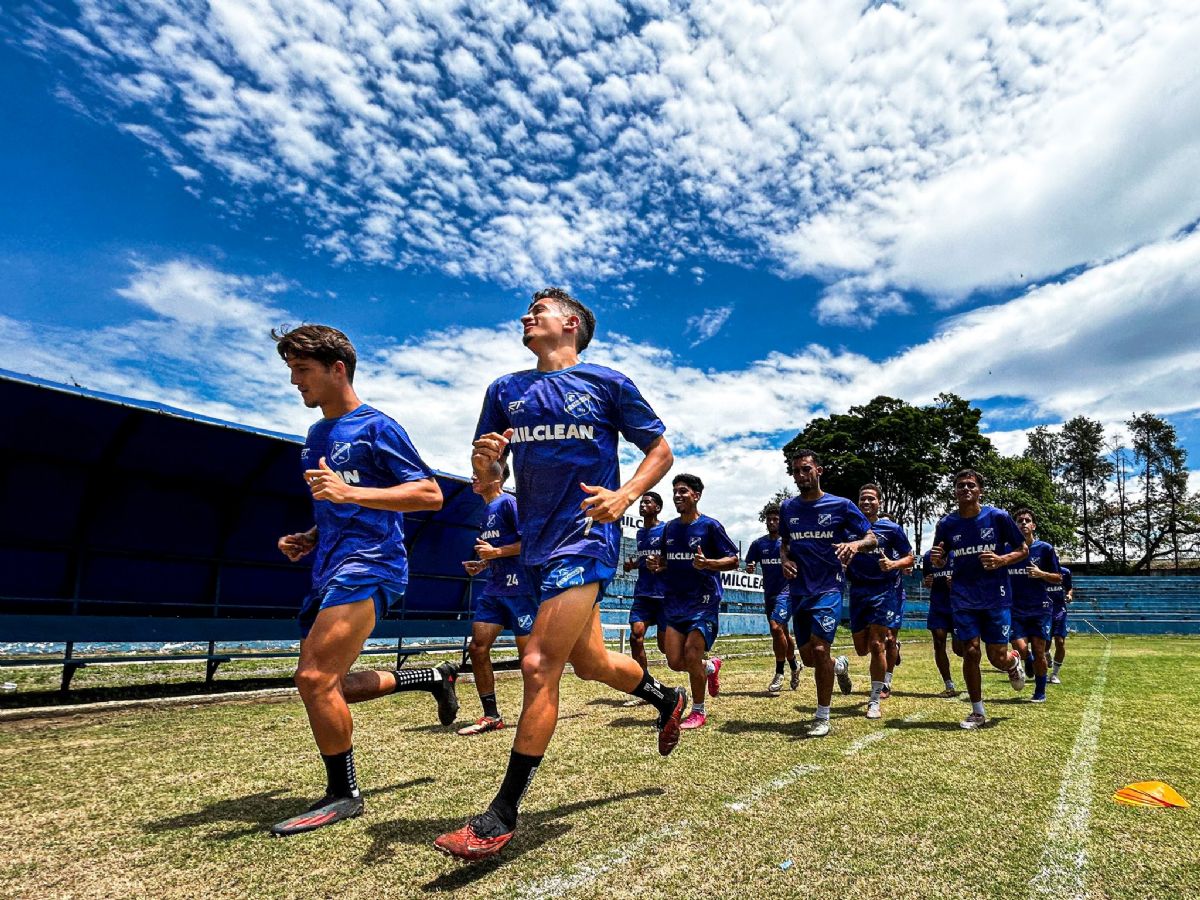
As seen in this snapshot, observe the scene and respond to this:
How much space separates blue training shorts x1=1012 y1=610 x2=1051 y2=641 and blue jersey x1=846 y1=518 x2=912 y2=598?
1.86 metres

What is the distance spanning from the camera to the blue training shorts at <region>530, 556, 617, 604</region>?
2.99m

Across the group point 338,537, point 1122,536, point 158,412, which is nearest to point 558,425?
point 338,537

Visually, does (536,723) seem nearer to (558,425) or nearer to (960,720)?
(558,425)

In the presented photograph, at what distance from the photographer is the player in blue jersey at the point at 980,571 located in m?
6.64

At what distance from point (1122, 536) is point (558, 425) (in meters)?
72.8

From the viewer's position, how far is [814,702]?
299 inches

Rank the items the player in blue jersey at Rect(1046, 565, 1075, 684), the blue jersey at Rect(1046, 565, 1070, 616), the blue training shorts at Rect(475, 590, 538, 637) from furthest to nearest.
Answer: the blue jersey at Rect(1046, 565, 1070, 616), the player in blue jersey at Rect(1046, 565, 1075, 684), the blue training shorts at Rect(475, 590, 538, 637)

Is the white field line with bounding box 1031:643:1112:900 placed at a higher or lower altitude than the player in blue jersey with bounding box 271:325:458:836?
lower

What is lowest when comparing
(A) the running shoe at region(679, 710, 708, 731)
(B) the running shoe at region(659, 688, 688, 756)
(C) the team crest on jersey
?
(A) the running shoe at region(679, 710, 708, 731)

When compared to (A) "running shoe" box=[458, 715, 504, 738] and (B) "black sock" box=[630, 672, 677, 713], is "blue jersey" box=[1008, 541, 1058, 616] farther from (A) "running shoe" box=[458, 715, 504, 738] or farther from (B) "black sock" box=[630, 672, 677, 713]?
(B) "black sock" box=[630, 672, 677, 713]

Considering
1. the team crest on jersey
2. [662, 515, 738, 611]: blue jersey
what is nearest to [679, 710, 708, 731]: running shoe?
[662, 515, 738, 611]: blue jersey

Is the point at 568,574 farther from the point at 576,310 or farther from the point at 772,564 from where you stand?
the point at 772,564

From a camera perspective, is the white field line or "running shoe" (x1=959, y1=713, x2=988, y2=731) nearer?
the white field line

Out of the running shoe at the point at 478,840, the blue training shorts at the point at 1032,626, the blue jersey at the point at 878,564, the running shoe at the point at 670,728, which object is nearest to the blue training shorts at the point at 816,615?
the blue jersey at the point at 878,564
